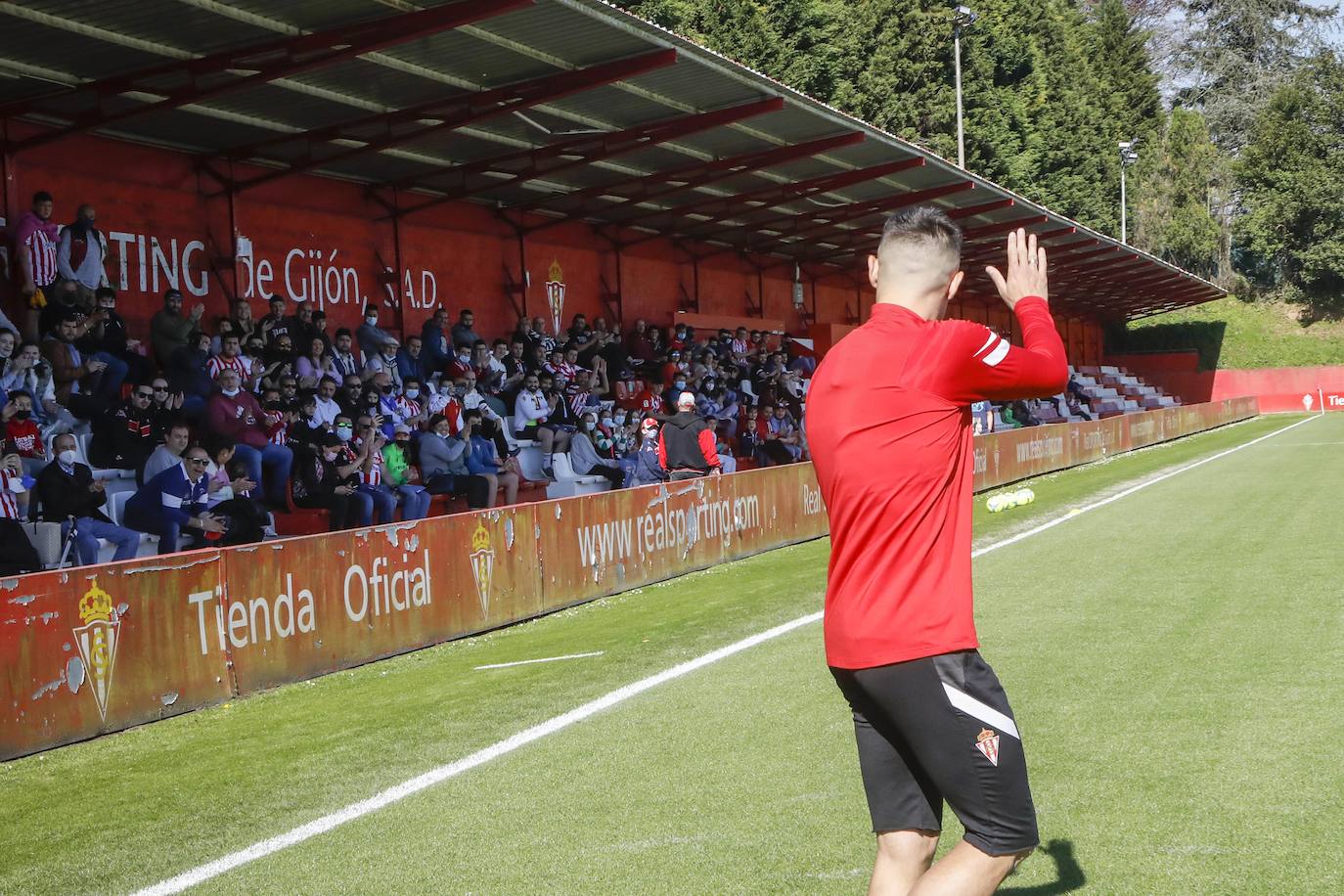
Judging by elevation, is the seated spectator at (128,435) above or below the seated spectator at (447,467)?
above

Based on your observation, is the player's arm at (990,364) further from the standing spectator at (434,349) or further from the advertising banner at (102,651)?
the standing spectator at (434,349)

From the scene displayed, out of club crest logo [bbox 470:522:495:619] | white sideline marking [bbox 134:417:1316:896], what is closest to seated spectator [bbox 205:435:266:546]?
club crest logo [bbox 470:522:495:619]

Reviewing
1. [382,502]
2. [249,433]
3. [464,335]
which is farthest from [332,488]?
[464,335]

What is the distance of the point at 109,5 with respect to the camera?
Answer: 45.1ft

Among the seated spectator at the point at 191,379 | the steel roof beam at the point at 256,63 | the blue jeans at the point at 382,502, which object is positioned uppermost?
the steel roof beam at the point at 256,63

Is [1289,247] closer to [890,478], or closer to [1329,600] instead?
[1329,600]

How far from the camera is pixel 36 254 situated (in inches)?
605

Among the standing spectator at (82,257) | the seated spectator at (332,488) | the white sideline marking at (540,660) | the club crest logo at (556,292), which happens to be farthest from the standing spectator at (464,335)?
the white sideline marking at (540,660)

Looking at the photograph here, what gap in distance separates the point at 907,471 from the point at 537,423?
62.0 feet

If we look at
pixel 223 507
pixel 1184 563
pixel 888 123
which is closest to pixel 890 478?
pixel 1184 563

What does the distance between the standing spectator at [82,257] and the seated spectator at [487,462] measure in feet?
17.1

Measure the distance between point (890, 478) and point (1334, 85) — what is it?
97438 millimetres

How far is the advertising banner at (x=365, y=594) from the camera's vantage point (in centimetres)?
1031

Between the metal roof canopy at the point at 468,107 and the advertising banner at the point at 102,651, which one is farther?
the metal roof canopy at the point at 468,107
